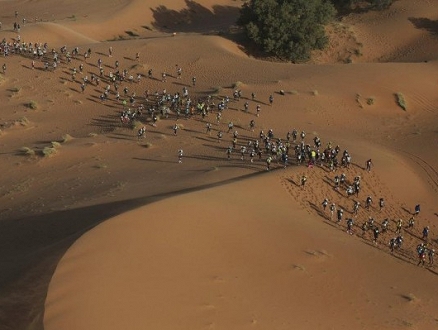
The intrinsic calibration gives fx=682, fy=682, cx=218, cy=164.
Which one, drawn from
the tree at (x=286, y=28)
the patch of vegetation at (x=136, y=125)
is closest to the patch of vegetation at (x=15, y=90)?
the patch of vegetation at (x=136, y=125)

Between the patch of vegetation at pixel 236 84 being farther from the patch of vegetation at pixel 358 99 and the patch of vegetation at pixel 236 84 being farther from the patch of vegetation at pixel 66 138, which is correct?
the patch of vegetation at pixel 66 138

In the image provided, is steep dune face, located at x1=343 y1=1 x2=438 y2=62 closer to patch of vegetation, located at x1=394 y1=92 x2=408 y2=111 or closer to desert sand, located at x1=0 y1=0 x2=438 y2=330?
desert sand, located at x1=0 y1=0 x2=438 y2=330

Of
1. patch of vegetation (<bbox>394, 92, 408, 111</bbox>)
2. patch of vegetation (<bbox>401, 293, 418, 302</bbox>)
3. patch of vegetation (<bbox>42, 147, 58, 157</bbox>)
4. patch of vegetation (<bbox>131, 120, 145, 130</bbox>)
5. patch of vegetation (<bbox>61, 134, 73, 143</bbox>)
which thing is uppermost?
patch of vegetation (<bbox>394, 92, 408, 111</bbox>)

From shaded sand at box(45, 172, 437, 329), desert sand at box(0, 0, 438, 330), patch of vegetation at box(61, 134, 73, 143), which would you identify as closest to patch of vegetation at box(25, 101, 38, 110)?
desert sand at box(0, 0, 438, 330)

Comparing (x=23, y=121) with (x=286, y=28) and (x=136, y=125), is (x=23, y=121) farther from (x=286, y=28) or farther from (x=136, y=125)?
(x=286, y=28)

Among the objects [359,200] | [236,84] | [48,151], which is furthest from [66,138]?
[359,200]

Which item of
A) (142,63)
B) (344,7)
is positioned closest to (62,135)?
(142,63)
